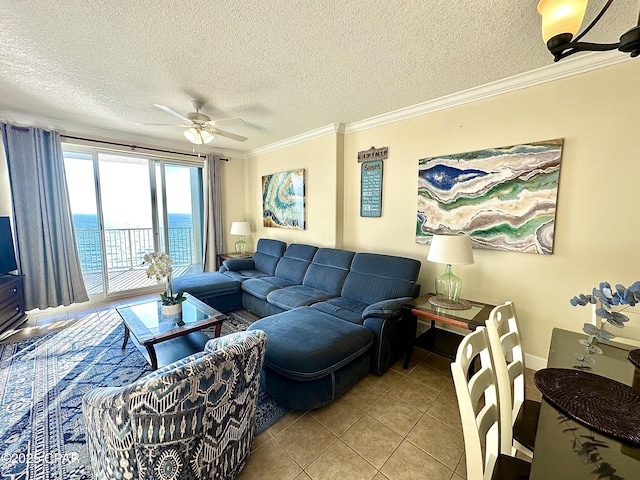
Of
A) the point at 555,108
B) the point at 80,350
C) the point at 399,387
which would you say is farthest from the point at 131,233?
the point at 555,108

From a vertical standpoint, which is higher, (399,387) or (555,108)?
(555,108)

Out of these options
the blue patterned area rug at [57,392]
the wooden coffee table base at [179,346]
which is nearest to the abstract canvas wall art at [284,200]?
the blue patterned area rug at [57,392]

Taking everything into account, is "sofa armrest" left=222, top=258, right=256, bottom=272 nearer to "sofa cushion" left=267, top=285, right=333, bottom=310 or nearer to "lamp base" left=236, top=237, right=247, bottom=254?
"lamp base" left=236, top=237, right=247, bottom=254

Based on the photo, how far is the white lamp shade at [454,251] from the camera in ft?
7.30

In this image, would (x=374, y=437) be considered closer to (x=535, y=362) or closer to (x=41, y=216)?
(x=535, y=362)

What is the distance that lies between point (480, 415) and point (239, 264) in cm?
385

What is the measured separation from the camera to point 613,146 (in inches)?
78.4

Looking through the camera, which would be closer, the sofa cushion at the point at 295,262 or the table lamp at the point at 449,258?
Result: the table lamp at the point at 449,258

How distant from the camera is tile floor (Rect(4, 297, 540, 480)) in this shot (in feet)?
4.81

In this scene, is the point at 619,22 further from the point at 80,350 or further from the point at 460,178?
the point at 80,350

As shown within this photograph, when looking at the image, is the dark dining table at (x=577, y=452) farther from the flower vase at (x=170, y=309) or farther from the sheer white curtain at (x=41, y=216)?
the sheer white curtain at (x=41, y=216)

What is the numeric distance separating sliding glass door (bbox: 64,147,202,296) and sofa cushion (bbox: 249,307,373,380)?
3.42 metres

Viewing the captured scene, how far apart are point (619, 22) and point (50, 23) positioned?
11.7 feet

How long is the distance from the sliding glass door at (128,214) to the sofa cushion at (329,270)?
275 cm
